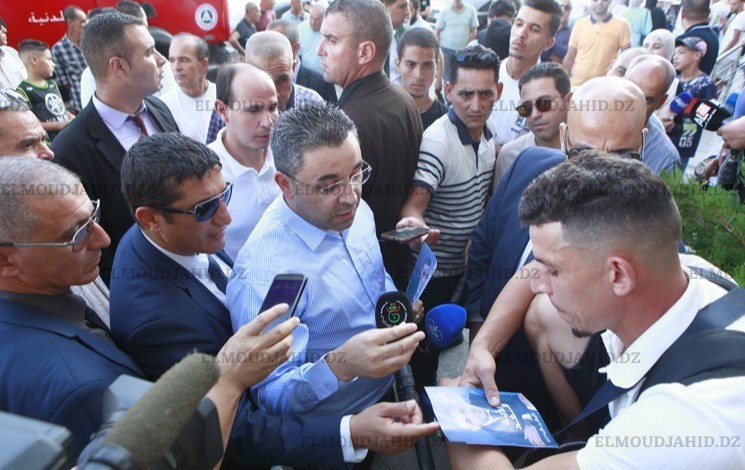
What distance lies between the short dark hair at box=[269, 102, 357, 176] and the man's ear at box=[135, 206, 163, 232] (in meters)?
0.55

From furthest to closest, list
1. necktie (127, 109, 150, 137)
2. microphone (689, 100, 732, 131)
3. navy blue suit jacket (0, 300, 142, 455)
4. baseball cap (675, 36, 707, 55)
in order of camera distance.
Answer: baseball cap (675, 36, 707, 55)
microphone (689, 100, 732, 131)
necktie (127, 109, 150, 137)
navy blue suit jacket (0, 300, 142, 455)

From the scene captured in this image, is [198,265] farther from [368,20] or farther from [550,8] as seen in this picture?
[550,8]

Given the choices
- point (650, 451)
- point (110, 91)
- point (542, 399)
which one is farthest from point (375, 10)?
point (650, 451)

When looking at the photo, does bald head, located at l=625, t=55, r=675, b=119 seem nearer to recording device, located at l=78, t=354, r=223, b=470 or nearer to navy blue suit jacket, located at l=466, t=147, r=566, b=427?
navy blue suit jacket, located at l=466, t=147, r=566, b=427

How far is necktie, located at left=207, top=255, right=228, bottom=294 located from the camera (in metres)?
2.26

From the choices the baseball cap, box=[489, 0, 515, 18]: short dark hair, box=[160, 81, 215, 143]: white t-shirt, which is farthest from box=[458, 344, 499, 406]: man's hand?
box=[489, 0, 515, 18]: short dark hair

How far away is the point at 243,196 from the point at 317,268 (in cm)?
120

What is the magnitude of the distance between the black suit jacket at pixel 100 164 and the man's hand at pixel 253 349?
1805 mm

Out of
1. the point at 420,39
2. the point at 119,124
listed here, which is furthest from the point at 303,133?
the point at 420,39

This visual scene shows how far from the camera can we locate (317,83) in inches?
209

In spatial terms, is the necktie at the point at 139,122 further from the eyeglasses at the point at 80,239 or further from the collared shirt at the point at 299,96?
the eyeglasses at the point at 80,239

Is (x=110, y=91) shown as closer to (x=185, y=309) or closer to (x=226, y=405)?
(x=185, y=309)

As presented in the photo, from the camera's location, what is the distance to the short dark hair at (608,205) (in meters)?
1.47

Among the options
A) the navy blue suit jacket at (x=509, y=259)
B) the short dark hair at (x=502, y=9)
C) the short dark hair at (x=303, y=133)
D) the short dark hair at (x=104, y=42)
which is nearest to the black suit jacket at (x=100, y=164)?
the short dark hair at (x=104, y=42)
